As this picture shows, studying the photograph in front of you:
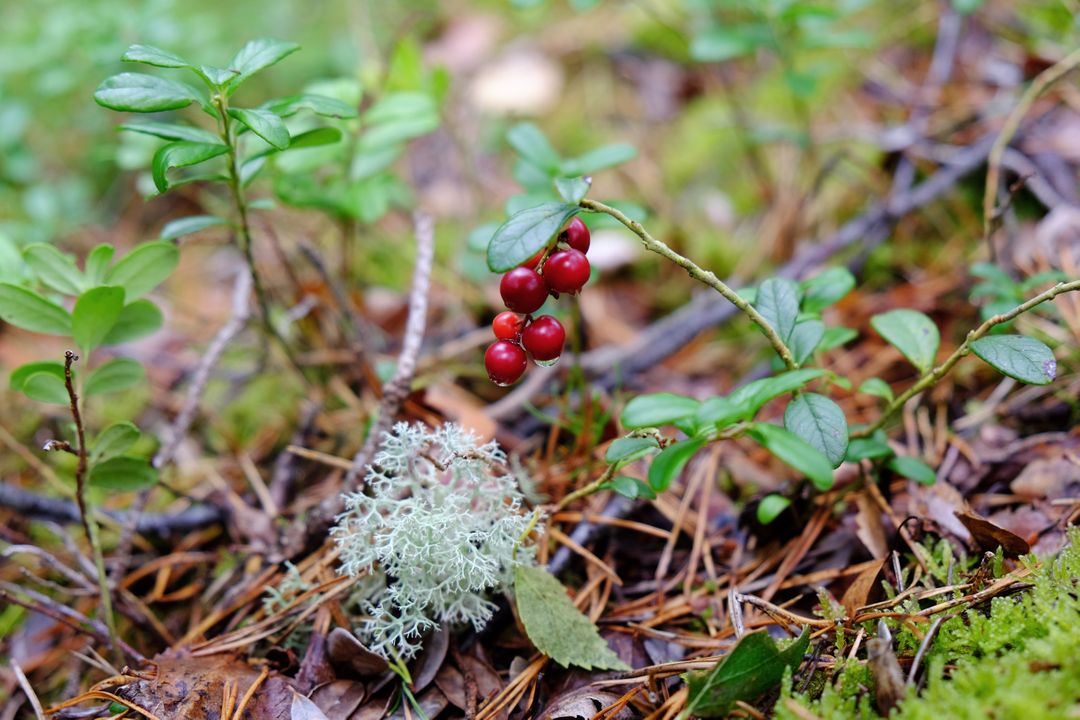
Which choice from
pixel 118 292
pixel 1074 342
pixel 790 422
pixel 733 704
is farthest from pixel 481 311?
pixel 1074 342

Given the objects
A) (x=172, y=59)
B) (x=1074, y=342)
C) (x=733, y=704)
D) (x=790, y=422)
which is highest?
(x=172, y=59)

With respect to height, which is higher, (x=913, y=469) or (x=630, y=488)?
(x=630, y=488)

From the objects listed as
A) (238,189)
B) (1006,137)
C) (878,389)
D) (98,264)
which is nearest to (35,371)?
(98,264)

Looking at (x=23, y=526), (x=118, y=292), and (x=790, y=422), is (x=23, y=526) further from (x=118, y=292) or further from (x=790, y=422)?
(x=790, y=422)

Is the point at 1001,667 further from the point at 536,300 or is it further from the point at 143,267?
the point at 143,267

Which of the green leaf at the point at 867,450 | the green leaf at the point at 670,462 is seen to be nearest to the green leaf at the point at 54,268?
the green leaf at the point at 670,462

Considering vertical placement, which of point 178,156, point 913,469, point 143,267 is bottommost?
point 913,469
